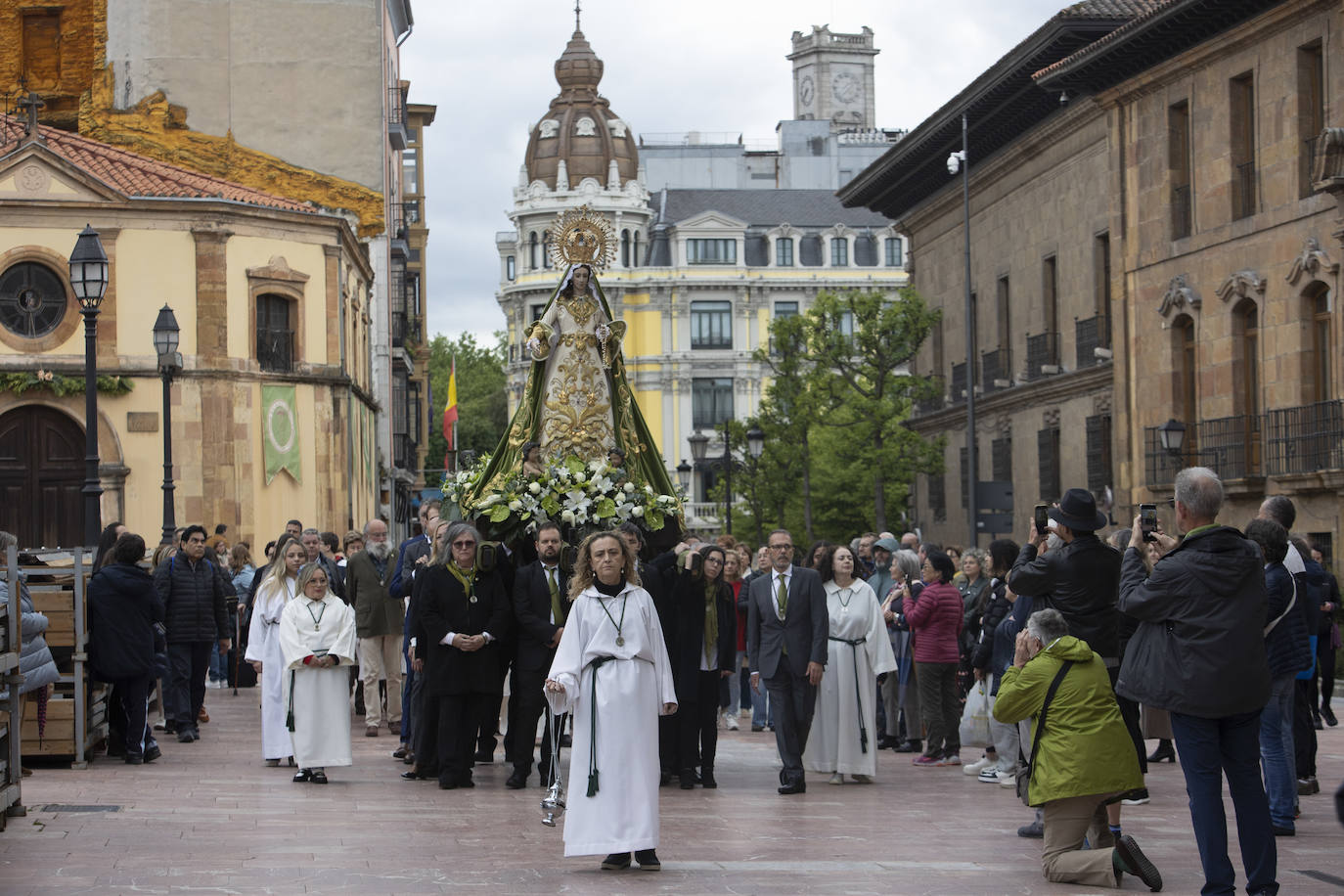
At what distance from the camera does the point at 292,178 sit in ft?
150

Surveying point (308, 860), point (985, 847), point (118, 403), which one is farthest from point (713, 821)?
point (118, 403)

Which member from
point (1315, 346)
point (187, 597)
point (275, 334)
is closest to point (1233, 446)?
point (1315, 346)

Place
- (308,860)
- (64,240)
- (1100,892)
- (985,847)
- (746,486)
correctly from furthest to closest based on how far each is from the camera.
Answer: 1. (746,486)
2. (64,240)
3. (985,847)
4. (308,860)
5. (1100,892)

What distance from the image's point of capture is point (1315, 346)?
27.0 m

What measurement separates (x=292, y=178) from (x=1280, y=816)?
123ft

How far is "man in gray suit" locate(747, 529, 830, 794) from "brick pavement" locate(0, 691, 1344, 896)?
1.29 ft

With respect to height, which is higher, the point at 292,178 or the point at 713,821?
the point at 292,178

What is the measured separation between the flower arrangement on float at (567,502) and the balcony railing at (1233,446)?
14601 millimetres

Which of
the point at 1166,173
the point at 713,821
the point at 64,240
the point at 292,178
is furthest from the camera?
the point at 292,178

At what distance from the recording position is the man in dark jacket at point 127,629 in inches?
611

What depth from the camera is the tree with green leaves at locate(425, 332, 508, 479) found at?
110875 millimetres

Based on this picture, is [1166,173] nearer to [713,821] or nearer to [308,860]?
[713,821]

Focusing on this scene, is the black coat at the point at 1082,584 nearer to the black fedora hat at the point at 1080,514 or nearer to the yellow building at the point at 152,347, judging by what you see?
the black fedora hat at the point at 1080,514

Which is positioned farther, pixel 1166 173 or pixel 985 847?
pixel 1166 173
